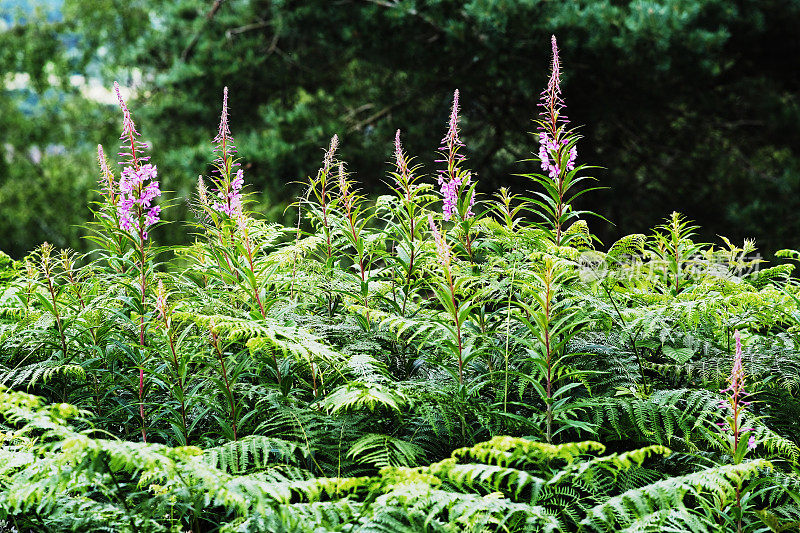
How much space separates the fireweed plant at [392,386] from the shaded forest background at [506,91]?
504 cm

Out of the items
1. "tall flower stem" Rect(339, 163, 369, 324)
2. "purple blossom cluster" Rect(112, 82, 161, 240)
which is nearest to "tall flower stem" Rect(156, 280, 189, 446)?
"purple blossom cluster" Rect(112, 82, 161, 240)

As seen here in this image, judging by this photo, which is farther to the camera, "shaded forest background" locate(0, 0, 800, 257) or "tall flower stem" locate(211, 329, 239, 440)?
"shaded forest background" locate(0, 0, 800, 257)

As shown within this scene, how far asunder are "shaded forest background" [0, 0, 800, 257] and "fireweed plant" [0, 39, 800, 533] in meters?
5.04

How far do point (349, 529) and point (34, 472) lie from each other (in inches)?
37.5

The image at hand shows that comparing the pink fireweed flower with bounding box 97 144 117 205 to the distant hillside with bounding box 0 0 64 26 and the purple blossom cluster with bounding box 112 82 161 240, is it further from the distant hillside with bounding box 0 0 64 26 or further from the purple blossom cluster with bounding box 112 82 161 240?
the distant hillside with bounding box 0 0 64 26

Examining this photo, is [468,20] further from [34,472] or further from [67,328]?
[34,472]

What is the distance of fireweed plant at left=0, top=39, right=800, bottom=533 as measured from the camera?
2168 mm

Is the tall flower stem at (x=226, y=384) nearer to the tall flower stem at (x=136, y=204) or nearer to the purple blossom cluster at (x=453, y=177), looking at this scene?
the tall flower stem at (x=136, y=204)

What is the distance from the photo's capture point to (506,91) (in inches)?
398

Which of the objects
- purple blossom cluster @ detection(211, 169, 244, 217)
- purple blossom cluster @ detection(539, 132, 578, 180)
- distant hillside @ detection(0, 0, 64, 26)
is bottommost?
purple blossom cluster @ detection(211, 169, 244, 217)

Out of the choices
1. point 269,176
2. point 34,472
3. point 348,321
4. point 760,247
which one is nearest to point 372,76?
point 269,176

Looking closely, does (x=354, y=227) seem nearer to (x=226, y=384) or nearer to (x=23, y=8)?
(x=226, y=384)

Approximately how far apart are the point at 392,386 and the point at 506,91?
814 cm

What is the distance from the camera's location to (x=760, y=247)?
10.1 m
